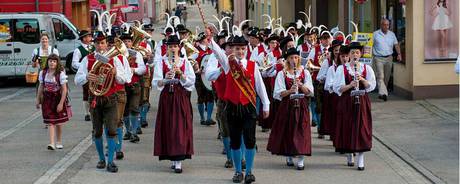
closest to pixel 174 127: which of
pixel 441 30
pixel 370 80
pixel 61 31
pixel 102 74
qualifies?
pixel 102 74

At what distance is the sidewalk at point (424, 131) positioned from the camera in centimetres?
1089

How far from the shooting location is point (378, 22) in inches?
840

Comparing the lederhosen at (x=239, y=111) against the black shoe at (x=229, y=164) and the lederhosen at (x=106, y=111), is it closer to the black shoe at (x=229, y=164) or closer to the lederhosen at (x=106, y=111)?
the black shoe at (x=229, y=164)

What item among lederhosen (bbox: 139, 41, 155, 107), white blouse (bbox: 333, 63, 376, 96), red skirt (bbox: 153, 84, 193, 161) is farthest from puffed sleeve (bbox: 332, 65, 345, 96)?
lederhosen (bbox: 139, 41, 155, 107)

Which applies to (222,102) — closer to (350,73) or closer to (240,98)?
(240,98)

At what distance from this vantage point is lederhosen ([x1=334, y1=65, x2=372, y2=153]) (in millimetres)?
10523

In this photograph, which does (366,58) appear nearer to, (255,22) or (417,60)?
(417,60)

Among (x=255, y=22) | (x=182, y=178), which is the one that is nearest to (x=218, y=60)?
(x=182, y=178)

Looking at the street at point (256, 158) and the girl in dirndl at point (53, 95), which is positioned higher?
the girl in dirndl at point (53, 95)

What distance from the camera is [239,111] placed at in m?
9.70

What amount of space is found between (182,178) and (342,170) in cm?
196

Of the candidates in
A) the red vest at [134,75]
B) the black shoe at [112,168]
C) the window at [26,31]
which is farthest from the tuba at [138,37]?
the window at [26,31]

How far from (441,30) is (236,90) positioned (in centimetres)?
874

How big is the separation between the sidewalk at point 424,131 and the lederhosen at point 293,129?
4.88 ft
